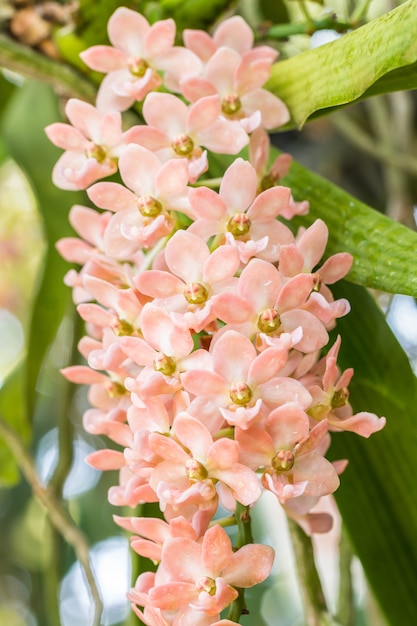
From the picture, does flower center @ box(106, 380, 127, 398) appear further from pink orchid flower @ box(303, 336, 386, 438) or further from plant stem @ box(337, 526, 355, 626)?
plant stem @ box(337, 526, 355, 626)

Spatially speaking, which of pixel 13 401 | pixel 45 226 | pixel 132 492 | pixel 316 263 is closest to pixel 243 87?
pixel 316 263

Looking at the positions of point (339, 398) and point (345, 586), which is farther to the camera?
point (345, 586)

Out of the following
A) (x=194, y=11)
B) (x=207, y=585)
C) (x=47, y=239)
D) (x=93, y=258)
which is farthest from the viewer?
(x=47, y=239)

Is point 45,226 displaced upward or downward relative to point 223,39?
downward

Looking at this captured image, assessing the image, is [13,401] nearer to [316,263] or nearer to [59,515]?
[59,515]

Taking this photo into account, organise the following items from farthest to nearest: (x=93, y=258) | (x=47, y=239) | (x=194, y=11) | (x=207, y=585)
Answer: (x=47, y=239), (x=194, y=11), (x=93, y=258), (x=207, y=585)

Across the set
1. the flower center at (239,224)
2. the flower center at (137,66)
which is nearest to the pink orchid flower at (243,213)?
the flower center at (239,224)

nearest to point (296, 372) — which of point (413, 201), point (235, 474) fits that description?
point (235, 474)
